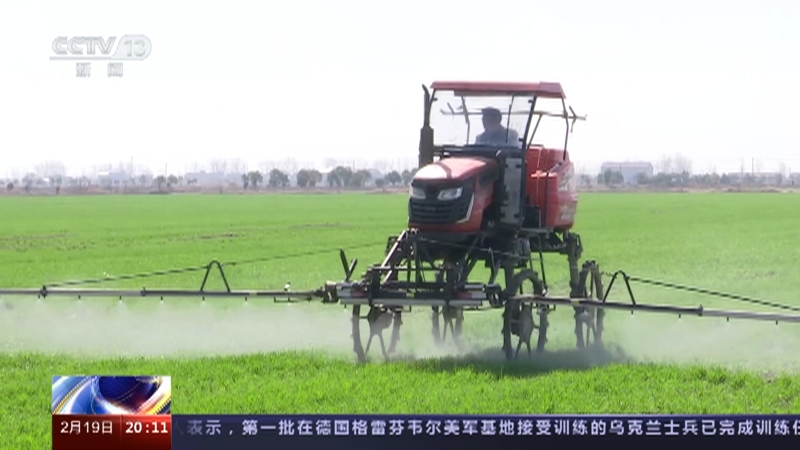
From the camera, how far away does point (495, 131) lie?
43.2 ft

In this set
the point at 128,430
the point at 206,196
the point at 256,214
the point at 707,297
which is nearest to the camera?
the point at 128,430

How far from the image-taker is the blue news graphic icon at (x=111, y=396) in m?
6.91

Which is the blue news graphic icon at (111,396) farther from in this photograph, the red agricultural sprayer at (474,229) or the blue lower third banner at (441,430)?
Result: the red agricultural sprayer at (474,229)

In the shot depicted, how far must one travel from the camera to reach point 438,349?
13516 mm

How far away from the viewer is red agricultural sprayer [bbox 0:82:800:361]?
11836 millimetres

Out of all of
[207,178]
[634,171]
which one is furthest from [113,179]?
[634,171]

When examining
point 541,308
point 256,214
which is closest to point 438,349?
point 541,308

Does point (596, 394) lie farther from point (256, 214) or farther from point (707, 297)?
point (256, 214)

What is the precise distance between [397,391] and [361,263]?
16.7 meters

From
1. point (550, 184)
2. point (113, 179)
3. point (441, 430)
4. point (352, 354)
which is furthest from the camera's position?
point (113, 179)

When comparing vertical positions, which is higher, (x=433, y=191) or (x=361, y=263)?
(x=433, y=191)

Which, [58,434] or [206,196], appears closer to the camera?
[58,434]

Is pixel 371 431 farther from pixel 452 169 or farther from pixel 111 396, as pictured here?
pixel 452 169

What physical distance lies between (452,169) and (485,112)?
120 centimetres
